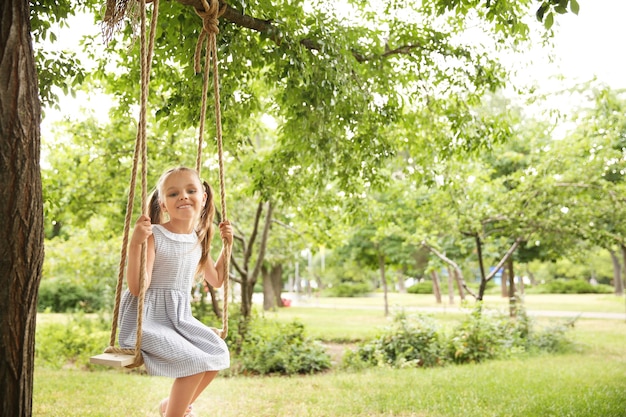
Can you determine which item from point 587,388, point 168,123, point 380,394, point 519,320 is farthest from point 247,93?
point 519,320

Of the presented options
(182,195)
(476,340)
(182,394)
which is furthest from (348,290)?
(182,394)

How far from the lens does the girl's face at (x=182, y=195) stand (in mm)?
2938

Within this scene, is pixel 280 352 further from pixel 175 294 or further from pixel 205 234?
pixel 175 294

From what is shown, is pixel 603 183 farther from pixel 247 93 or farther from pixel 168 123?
pixel 168 123

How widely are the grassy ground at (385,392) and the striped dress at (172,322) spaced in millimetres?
3419

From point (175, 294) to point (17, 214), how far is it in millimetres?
856

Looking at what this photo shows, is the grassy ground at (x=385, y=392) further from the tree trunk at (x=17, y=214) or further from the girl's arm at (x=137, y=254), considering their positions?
the tree trunk at (x=17, y=214)

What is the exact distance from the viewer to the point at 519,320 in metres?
10.9

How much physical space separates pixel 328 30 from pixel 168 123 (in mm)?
1752

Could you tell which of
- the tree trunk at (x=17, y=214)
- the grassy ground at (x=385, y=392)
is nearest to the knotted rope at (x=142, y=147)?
the tree trunk at (x=17, y=214)

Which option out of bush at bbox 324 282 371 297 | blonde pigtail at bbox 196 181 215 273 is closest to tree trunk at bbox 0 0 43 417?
blonde pigtail at bbox 196 181 215 273

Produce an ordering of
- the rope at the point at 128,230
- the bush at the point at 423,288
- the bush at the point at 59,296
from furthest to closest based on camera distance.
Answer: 1. the bush at the point at 423,288
2. the bush at the point at 59,296
3. the rope at the point at 128,230

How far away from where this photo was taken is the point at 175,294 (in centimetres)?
282

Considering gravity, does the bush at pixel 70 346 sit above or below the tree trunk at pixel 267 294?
below
